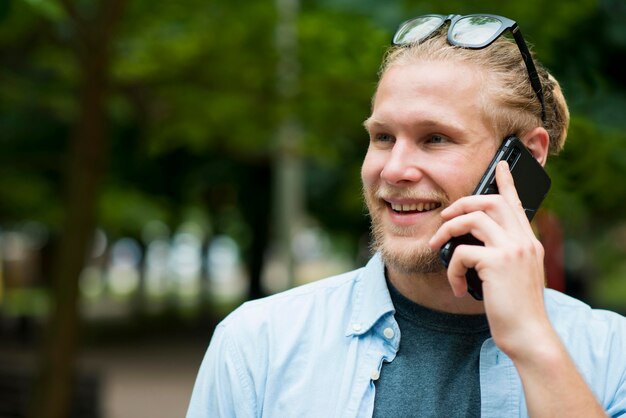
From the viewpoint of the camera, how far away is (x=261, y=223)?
20422 mm

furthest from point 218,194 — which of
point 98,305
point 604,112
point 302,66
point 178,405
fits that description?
point 98,305

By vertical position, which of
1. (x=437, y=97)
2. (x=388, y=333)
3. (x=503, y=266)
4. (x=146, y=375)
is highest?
(x=437, y=97)

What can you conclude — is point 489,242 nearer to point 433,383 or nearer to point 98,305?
point 433,383

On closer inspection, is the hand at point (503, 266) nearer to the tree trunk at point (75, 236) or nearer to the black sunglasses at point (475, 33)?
the black sunglasses at point (475, 33)

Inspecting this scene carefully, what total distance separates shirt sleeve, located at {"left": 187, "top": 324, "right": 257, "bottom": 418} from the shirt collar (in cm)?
26

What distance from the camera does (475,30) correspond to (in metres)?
2.24

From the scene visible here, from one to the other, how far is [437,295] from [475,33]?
23.7 inches

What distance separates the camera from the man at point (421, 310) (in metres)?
2.11

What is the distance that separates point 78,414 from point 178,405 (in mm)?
2382

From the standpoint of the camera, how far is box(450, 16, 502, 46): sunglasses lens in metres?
2.22

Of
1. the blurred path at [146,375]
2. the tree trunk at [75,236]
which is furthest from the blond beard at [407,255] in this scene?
the blurred path at [146,375]

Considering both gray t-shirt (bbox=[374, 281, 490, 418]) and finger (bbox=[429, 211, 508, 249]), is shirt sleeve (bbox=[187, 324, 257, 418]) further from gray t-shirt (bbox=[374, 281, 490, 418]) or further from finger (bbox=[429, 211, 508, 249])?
finger (bbox=[429, 211, 508, 249])

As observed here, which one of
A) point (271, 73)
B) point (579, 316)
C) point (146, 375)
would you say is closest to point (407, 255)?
point (579, 316)

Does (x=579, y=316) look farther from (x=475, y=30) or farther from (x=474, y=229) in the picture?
(x=475, y=30)
